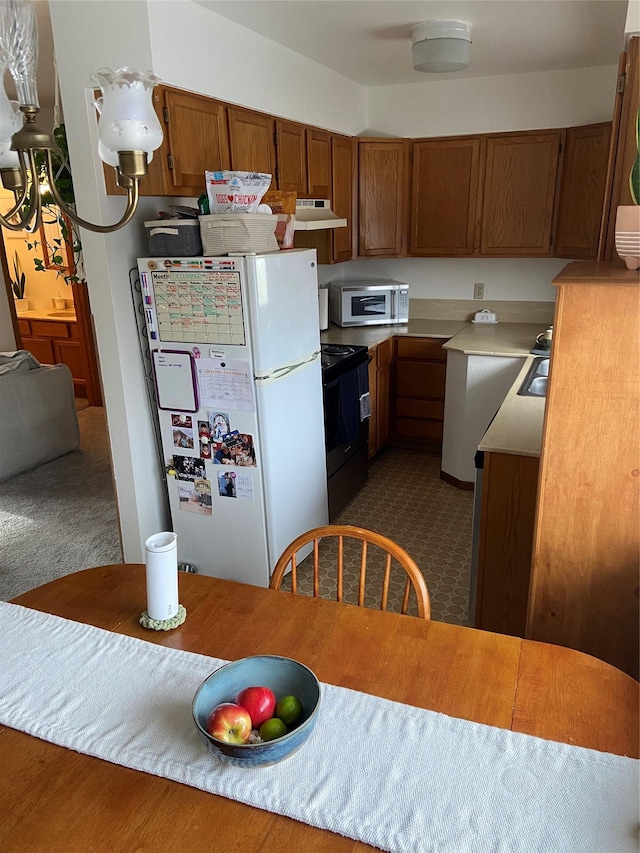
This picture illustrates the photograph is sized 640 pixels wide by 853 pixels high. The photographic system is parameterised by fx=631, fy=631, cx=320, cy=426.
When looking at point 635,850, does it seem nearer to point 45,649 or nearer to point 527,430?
point 45,649

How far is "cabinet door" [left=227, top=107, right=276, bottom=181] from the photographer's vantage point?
279 centimetres

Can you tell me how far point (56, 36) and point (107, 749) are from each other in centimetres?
251

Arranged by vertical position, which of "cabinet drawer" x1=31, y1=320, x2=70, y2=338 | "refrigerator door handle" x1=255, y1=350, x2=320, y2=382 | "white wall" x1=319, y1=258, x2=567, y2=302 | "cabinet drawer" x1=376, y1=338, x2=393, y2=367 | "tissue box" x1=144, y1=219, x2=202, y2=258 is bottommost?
"cabinet drawer" x1=31, y1=320, x2=70, y2=338

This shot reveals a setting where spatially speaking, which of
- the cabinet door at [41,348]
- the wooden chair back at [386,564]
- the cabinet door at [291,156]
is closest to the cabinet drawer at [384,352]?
the cabinet door at [291,156]

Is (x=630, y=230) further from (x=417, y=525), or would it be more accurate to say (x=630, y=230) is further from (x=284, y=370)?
(x=417, y=525)

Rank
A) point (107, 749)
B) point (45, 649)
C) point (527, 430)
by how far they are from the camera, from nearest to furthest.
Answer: point (107, 749), point (45, 649), point (527, 430)

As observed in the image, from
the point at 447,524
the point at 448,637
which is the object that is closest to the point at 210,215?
the point at 448,637

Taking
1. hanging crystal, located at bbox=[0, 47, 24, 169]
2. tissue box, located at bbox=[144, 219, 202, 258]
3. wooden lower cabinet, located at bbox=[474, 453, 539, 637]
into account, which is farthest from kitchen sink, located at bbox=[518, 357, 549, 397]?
hanging crystal, located at bbox=[0, 47, 24, 169]

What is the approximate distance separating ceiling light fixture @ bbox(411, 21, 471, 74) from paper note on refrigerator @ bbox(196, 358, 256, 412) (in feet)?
5.83

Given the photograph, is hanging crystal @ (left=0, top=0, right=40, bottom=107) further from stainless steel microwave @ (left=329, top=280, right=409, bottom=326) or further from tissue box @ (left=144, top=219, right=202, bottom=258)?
stainless steel microwave @ (left=329, top=280, right=409, bottom=326)

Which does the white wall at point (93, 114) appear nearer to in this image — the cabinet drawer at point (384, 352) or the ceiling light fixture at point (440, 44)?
the ceiling light fixture at point (440, 44)

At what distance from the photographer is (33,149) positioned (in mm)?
1082

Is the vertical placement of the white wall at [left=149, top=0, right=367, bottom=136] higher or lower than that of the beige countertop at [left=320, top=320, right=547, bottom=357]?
higher

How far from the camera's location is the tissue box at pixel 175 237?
8.09 feet
